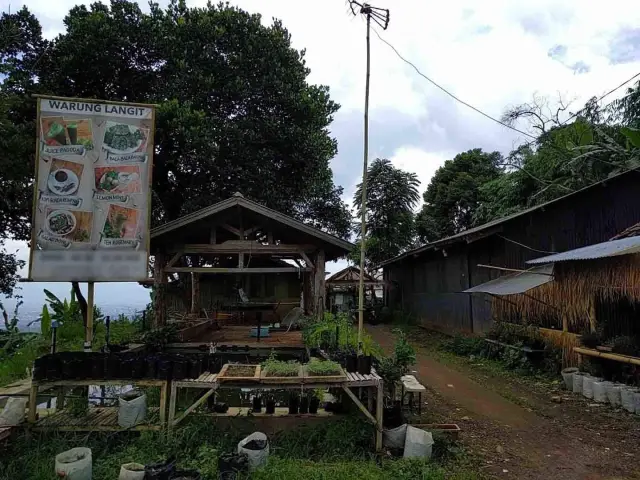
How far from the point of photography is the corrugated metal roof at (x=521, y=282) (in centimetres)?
973

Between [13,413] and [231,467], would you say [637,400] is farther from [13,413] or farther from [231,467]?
[13,413]

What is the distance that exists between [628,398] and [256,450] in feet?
19.8

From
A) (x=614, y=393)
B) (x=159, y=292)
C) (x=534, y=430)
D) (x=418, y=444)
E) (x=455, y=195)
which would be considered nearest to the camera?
(x=418, y=444)

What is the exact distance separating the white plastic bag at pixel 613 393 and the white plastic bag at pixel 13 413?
8.71 meters

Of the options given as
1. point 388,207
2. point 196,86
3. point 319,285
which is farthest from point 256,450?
point 388,207

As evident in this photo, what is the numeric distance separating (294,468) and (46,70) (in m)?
16.0

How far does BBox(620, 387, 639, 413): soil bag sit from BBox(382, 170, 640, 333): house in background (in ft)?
15.2

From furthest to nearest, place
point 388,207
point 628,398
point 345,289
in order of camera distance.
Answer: point 345,289 → point 388,207 → point 628,398

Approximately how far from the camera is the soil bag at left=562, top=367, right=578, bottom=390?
8750 millimetres

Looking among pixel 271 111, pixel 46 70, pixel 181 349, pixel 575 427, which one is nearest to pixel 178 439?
pixel 181 349

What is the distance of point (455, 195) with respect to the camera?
27.1m

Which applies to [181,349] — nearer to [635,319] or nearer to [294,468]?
[294,468]

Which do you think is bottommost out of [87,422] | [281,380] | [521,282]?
[87,422]

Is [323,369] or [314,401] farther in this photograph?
[314,401]
